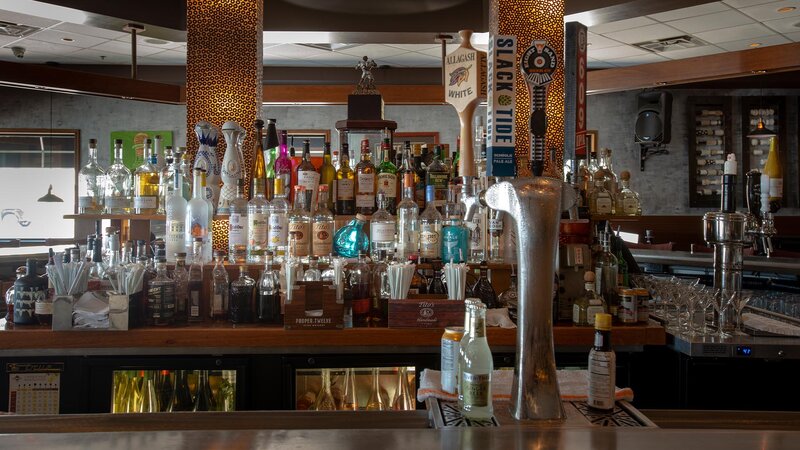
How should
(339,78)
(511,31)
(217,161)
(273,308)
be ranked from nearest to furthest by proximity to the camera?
(273,308) < (217,161) < (511,31) < (339,78)

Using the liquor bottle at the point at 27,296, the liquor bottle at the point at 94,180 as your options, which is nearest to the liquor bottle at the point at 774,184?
the liquor bottle at the point at 94,180

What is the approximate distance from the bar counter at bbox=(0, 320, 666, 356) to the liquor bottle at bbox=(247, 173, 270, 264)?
1.43 ft

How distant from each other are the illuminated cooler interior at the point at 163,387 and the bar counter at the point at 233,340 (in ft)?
0.52

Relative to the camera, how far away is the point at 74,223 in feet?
29.2

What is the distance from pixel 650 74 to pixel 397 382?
362 cm

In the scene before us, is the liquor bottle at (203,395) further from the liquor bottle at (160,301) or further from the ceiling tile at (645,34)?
the ceiling tile at (645,34)

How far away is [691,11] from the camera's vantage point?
5848 millimetres

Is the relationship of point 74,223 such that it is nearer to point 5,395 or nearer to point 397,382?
point 5,395

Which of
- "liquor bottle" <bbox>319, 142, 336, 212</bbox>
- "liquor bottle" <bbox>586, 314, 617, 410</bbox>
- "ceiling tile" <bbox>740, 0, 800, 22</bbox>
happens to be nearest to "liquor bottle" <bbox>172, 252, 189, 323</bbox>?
"liquor bottle" <bbox>319, 142, 336, 212</bbox>

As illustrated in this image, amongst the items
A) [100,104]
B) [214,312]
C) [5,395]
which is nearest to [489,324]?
[214,312]

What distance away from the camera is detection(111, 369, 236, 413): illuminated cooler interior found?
9.27ft

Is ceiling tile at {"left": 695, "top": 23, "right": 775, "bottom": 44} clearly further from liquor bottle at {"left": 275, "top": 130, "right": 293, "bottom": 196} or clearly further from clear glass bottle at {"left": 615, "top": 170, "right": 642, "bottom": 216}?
liquor bottle at {"left": 275, "top": 130, "right": 293, "bottom": 196}

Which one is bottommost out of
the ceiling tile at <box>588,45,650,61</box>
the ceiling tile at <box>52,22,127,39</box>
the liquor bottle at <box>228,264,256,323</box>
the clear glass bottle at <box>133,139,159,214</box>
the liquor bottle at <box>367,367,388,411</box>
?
the liquor bottle at <box>367,367,388,411</box>

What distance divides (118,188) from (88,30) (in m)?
3.81
